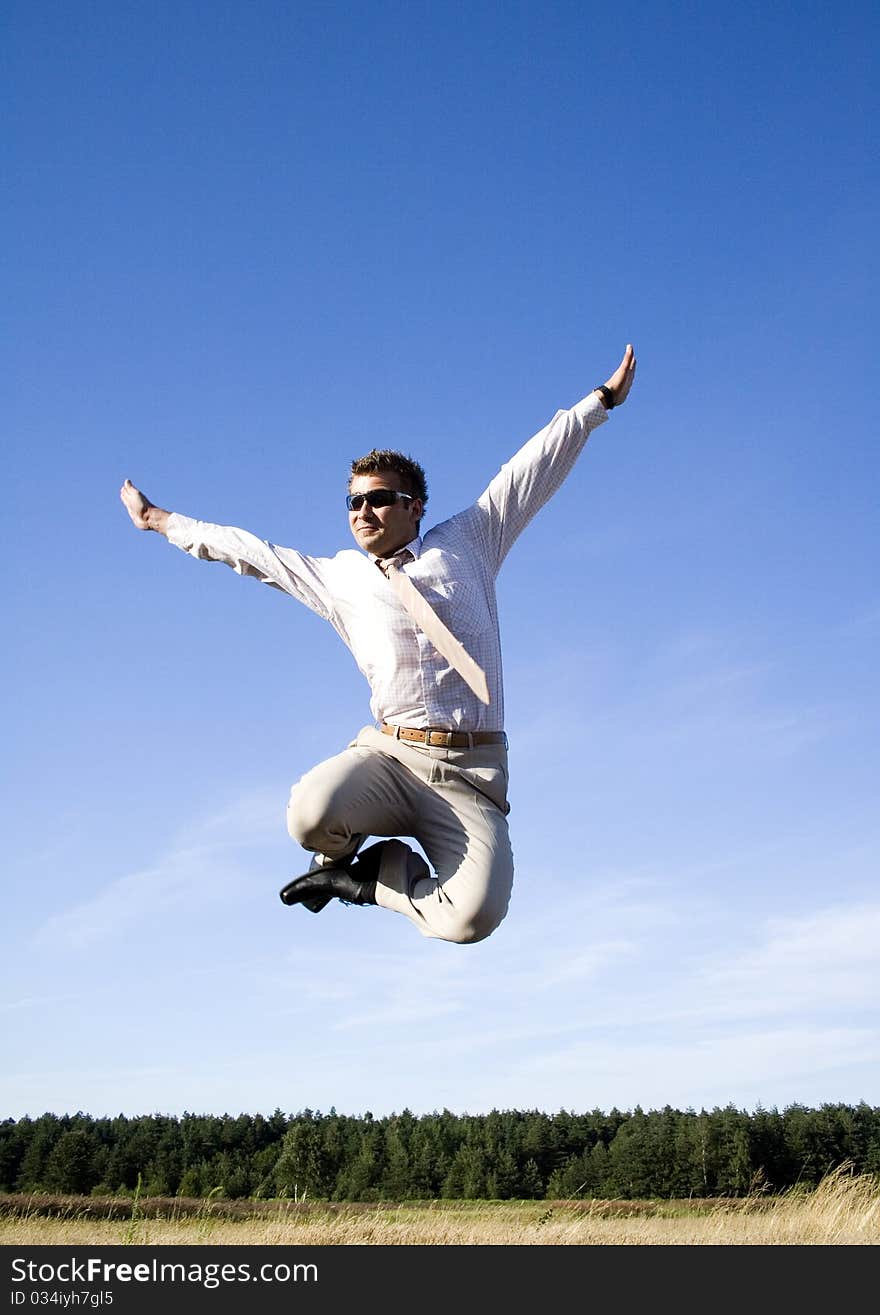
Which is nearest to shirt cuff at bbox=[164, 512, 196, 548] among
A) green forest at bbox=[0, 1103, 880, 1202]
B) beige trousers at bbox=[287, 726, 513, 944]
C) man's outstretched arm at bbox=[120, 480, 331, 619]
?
man's outstretched arm at bbox=[120, 480, 331, 619]

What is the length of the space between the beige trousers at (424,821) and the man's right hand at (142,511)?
186 centimetres

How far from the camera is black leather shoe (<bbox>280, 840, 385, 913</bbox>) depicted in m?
6.14

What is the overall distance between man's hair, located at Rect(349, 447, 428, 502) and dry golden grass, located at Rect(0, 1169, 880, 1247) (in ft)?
22.5

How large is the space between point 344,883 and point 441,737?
98 cm

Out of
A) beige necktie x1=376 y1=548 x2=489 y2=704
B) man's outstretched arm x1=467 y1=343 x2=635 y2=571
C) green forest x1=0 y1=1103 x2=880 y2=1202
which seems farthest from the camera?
green forest x1=0 y1=1103 x2=880 y2=1202

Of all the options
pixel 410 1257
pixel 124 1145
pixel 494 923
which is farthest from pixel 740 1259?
pixel 124 1145

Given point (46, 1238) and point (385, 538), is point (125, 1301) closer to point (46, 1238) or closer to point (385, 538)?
point (385, 538)

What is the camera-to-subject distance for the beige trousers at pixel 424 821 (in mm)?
5770

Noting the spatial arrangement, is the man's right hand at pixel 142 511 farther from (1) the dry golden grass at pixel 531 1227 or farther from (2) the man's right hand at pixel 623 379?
(1) the dry golden grass at pixel 531 1227

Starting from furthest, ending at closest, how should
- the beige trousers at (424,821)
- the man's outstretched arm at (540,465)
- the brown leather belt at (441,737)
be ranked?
the man's outstretched arm at (540,465) < the brown leather belt at (441,737) < the beige trousers at (424,821)

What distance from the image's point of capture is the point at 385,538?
631 cm

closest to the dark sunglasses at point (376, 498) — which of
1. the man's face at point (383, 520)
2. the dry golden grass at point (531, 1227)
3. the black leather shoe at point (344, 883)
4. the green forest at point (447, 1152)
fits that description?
the man's face at point (383, 520)

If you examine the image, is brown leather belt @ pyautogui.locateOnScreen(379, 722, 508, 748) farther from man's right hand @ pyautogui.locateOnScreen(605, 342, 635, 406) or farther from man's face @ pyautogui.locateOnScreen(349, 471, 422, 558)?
man's right hand @ pyautogui.locateOnScreen(605, 342, 635, 406)

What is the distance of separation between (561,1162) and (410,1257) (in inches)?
1893
